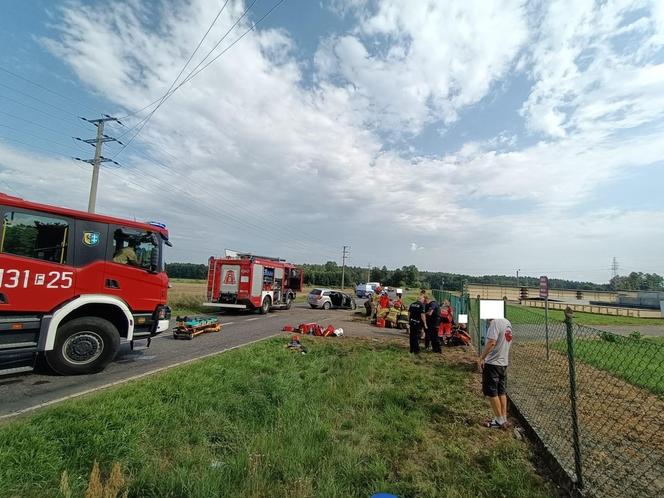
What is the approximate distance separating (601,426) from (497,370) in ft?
4.85

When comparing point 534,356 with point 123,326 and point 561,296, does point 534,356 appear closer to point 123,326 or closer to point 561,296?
point 123,326

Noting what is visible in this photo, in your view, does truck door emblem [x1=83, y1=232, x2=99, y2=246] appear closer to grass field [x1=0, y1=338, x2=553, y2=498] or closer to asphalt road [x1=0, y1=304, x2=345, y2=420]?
asphalt road [x1=0, y1=304, x2=345, y2=420]

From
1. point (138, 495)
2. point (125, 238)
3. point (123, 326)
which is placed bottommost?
point (138, 495)

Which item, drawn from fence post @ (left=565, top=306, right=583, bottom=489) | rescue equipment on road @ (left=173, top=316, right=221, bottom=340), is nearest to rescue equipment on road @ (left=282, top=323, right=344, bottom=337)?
rescue equipment on road @ (left=173, top=316, right=221, bottom=340)

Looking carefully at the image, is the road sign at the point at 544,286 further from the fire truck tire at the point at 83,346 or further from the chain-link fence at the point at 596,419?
the fire truck tire at the point at 83,346

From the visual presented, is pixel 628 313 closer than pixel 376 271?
Yes

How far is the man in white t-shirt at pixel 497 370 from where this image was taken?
16.2ft

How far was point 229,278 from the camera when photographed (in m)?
19.4

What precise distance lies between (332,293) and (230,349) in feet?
59.3

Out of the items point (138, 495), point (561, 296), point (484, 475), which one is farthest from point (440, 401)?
point (561, 296)

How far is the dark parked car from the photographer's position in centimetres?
2662

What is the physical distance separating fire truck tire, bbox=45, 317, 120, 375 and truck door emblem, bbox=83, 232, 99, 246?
4.63 feet

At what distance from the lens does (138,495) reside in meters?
3.05

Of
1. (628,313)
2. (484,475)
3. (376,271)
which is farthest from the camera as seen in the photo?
(376,271)
